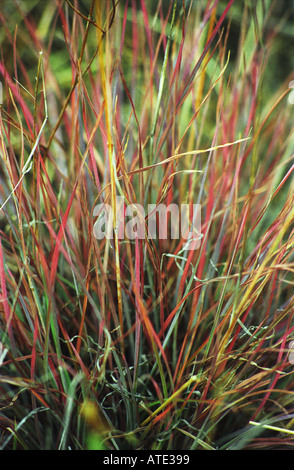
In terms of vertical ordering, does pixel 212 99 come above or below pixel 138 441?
above

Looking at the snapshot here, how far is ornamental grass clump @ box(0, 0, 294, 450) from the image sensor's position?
14.3 inches

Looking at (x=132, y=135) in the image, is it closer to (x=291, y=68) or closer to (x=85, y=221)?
(x=85, y=221)

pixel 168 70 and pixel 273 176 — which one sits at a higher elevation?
pixel 168 70

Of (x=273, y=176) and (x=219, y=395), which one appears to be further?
(x=273, y=176)

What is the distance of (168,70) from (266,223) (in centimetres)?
22

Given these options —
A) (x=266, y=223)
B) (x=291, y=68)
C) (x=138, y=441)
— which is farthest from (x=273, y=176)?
(x=138, y=441)

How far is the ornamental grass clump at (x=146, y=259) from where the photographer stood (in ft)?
1.19

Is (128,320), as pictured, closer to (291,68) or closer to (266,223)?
(266,223)

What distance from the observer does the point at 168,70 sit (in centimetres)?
48

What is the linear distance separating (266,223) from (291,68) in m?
0.22

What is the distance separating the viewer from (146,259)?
1.46ft

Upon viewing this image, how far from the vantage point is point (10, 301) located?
1.43 feet

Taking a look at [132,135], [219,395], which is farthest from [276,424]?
[132,135]
